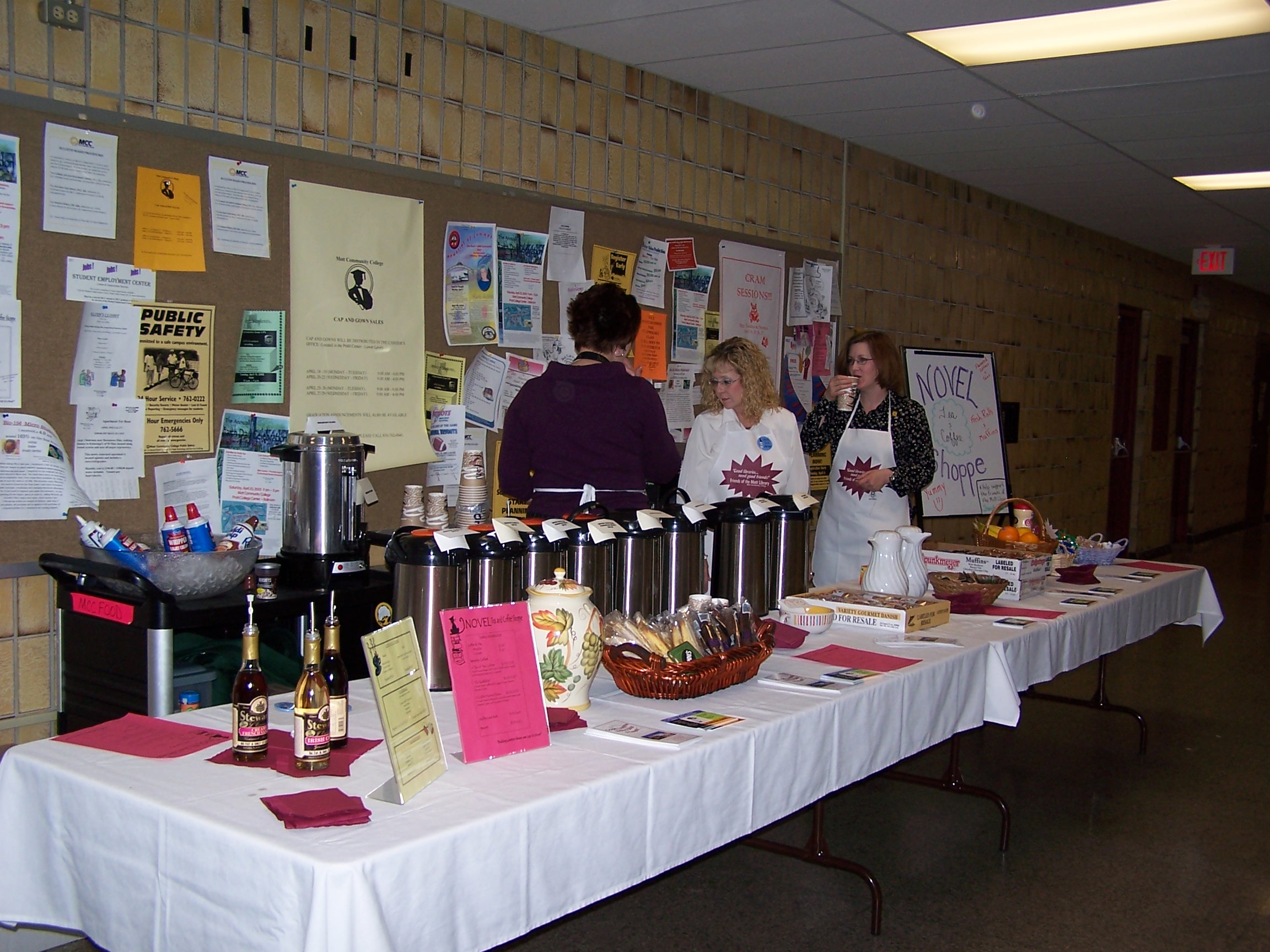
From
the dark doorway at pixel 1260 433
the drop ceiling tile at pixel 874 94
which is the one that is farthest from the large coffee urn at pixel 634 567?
the dark doorway at pixel 1260 433

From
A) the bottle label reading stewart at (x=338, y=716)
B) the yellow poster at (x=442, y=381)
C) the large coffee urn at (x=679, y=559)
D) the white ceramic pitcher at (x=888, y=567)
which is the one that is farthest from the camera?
the yellow poster at (x=442, y=381)

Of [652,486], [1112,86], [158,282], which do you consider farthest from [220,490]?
[1112,86]

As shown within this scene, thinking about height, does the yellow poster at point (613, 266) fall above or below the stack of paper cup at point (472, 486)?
above

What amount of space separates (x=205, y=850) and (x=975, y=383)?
6269 mm

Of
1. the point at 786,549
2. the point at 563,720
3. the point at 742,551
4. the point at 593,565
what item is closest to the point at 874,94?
the point at 786,549

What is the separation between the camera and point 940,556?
3576mm

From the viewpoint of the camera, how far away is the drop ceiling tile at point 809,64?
4.20 metres

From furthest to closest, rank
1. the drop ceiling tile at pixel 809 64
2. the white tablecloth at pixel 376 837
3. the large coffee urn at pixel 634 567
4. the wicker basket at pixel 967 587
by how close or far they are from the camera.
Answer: the drop ceiling tile at pixel 809 64 < the wicker basket at pixel 967 587 < the large coffee urn at pixel 634 567 < the white tablecloth at pixel 376 837

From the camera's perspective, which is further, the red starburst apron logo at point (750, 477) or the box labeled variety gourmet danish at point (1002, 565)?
the red starburst apron logo at point (750, 477)

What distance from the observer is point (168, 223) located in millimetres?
3062

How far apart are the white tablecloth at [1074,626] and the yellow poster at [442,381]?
1781mm

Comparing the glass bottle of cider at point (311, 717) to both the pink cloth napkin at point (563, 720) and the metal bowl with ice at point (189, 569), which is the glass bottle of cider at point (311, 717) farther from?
the metal bowl with ice at point (189, 569)

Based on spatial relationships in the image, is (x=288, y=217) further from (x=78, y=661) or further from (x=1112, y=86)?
(x=1112, y=86)

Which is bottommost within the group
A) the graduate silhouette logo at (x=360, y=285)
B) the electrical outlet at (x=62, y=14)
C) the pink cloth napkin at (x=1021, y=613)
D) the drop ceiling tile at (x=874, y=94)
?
the pink cloth napkin at (x=1021, y=613)
